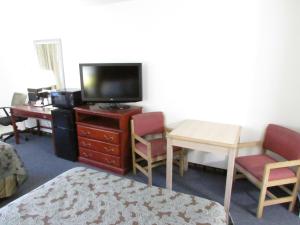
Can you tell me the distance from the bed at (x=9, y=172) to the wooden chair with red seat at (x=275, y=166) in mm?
2501

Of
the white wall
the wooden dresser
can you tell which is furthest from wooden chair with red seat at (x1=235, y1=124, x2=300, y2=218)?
the wooden dresser

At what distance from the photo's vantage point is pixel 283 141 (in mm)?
2266

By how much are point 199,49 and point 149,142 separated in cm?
134

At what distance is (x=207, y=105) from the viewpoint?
278cm

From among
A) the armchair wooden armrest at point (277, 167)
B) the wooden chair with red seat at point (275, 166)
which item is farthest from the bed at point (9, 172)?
the armchair wooden armrest at point (277, 167)

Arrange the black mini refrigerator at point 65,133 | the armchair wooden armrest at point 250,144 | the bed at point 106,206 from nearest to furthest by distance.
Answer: the bed at point 106,206 < the armchair wooden armrest at point 250,144 < the black mini refrigerator at point 65,133

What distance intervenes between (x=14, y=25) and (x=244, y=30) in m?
4.15

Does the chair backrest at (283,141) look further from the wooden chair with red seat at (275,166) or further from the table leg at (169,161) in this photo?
the table leg at (169,161)

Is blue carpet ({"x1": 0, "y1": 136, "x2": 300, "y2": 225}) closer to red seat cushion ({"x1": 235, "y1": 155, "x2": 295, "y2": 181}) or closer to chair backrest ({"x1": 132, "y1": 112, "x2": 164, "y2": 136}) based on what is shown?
red seat cushion ({"x1": 235, "y1": 155, "x2": 295, "y2": 181})

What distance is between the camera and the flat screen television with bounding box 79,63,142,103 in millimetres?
2943

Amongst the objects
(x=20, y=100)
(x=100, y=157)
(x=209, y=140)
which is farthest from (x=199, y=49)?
(x=20, y=100)

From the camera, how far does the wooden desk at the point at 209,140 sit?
6.74 ft

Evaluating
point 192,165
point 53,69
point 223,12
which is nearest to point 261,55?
point 223,12

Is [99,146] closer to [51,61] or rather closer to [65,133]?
[65,133]
